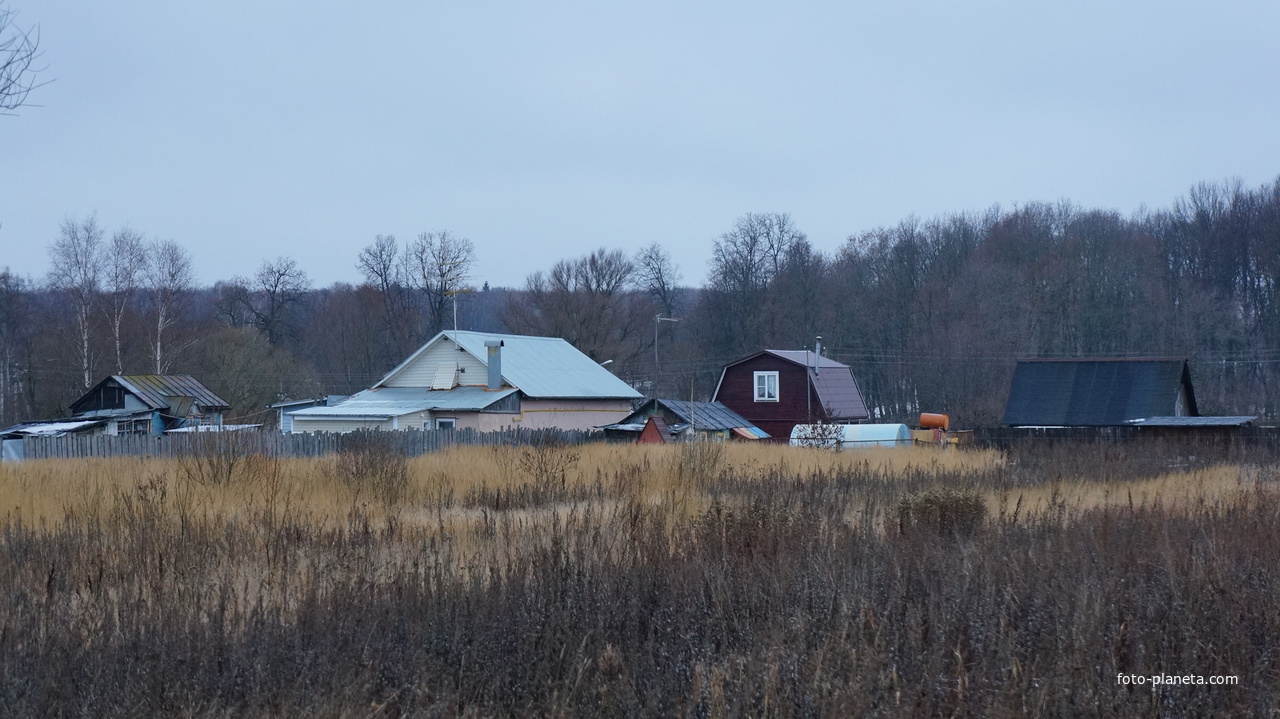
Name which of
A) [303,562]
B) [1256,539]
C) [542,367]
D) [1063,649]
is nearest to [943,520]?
[1256,539]

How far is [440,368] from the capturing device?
41750 millimetres

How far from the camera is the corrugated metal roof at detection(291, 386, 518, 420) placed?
37.5m

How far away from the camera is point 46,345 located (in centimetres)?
5038

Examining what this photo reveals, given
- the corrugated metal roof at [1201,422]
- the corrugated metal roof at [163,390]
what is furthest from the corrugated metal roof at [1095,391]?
the corrugated metal roof at [163,390]

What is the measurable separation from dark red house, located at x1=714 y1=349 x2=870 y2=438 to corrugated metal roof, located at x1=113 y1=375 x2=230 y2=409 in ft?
77.1

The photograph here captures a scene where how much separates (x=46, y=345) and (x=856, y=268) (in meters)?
47.6

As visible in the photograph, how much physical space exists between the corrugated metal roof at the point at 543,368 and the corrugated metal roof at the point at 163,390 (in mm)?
8623

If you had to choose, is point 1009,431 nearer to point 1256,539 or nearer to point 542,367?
point 542,367

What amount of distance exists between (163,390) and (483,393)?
48.5 ft

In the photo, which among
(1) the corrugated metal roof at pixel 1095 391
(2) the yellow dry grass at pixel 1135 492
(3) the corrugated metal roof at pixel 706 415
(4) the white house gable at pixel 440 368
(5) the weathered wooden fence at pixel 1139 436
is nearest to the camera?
(2) the yellow dry grass at pixel 1135 492

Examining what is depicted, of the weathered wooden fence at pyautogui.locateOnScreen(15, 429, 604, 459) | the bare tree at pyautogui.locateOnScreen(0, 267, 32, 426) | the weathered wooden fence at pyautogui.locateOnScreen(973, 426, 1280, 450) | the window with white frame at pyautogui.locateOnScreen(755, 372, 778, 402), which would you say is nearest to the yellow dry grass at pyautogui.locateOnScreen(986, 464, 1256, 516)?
the weathered wooden fence at pyautogui.locateOnScreen(973, 426, 1280, 450)

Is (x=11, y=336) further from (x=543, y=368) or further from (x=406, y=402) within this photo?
(x=543, y=368)

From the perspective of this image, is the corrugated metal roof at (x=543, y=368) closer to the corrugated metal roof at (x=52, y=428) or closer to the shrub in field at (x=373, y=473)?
the corrugated metal roof at (x=52, y=428)

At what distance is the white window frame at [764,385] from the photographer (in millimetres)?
46750
